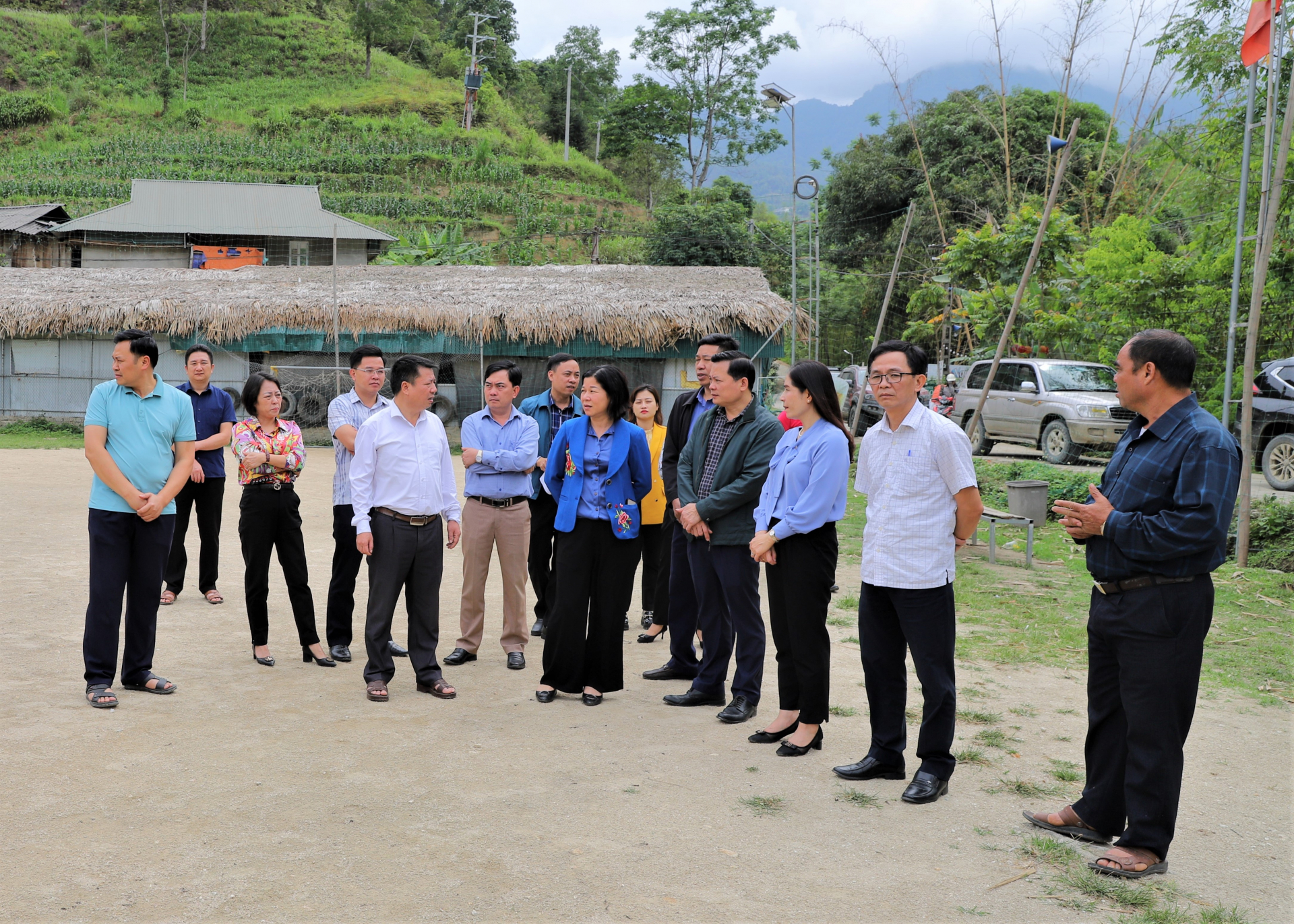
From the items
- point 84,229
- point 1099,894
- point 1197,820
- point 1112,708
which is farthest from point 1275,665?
point 84,229

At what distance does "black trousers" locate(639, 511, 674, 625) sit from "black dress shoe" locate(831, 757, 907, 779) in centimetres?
248

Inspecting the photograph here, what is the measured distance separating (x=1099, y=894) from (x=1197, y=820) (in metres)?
0.90

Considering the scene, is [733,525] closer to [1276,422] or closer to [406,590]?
[406,590]

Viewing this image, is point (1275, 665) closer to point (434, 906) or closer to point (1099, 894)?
point (1099, 894)

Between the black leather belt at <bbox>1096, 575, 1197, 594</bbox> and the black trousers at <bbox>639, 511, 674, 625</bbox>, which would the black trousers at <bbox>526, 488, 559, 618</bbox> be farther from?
the black leather belt at <bbox>1096, 575, 1197, 594</bbox>

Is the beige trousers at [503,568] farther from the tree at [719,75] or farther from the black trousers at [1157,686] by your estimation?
the tree at [719,75]

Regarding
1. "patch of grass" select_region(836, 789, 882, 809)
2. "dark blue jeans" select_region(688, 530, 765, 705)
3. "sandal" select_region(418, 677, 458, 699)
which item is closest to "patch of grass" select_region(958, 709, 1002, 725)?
"dark blue jeans" select_region(688, 530, 765, 705)

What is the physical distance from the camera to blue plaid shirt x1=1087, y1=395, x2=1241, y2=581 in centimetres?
330

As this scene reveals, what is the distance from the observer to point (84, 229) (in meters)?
31.8

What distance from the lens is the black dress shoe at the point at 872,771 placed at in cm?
423

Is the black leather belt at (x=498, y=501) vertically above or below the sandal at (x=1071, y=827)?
above

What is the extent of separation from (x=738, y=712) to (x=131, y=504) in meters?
3.15

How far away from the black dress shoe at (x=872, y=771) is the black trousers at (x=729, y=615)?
890 millimetres

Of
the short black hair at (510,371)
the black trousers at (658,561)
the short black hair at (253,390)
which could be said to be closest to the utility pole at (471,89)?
the short black hair at (253,390)
